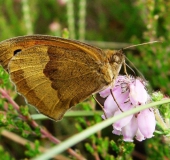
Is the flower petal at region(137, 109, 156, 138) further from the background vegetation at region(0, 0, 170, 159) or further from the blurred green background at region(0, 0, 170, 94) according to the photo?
the blurred green background at region(0, 0, 170, 94)

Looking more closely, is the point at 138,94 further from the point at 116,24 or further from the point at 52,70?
the point at 116,24

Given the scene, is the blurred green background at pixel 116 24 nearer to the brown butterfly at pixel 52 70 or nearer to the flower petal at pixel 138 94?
the brown butterfly at pixel 52 70

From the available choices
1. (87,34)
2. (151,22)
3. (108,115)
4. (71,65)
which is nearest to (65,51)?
(71,65)

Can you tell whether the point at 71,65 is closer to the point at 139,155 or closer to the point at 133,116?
the point at 133,116

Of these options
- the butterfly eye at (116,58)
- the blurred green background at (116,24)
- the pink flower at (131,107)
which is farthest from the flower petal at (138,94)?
the blurred green background at (116,24)

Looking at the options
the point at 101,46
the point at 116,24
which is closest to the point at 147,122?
the point at 101,46
